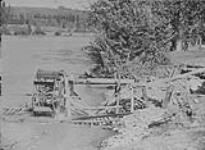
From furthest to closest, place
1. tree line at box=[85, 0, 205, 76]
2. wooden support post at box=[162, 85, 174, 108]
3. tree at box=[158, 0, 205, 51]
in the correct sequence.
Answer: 1. tree at box=[158, 0, 205, 51]
2. tree line at box=[85, 0, 205, 76]
3. wooden support post at box=[162, 85, 174, 108]

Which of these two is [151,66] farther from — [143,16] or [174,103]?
[174,103]

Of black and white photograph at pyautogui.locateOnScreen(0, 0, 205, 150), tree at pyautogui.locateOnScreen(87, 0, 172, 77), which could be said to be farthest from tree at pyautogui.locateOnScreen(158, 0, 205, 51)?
tree at pyautogui.locateOnScreen(87, 0, 172, 77)

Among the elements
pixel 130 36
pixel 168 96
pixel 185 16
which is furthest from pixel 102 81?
pixel 185 16

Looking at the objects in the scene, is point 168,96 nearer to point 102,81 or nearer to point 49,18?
point 102,81

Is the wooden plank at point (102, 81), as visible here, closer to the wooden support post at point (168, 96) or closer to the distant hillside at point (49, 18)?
the wooden support post at point (168, 96)

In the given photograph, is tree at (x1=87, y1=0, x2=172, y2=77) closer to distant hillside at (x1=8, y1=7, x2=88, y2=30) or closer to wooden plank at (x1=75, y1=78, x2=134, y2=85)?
wooden plank at (x1=75, y1=78, x2=134, y2=85)

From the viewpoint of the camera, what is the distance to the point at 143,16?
502 inches

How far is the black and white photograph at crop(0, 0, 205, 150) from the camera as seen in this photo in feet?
23.5

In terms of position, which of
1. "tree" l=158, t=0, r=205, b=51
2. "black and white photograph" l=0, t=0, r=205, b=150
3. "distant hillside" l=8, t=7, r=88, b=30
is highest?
"distant hillside" l=8, t=7, r=88, b=30

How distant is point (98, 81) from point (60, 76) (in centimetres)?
89

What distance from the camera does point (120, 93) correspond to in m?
8.89

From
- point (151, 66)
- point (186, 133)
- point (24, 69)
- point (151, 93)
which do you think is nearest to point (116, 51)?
point (151, 66)

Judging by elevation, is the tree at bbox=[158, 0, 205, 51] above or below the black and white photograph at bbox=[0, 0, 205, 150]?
above

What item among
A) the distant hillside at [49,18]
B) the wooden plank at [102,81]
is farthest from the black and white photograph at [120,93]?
the distant hillside at [49,18]
